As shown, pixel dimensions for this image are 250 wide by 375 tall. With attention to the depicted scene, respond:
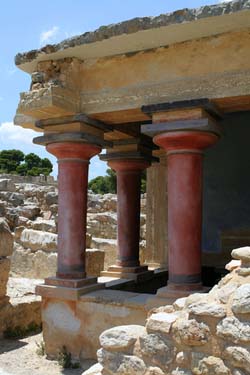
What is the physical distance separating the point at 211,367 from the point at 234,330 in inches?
13.1

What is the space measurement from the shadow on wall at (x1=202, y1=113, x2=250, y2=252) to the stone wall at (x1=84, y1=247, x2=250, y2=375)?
570cm

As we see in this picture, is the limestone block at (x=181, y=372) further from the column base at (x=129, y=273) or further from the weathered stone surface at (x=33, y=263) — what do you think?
the weathered stone surface at (x=33, y=263)

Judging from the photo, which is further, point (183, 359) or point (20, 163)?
point (20, 163)

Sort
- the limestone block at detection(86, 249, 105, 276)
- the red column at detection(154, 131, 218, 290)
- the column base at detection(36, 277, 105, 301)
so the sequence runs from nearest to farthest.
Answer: the red column at detection(154, 131, 218, 290) → the column base at detection(36, 277, 105, 301) → the limestone block at detection(86, 249, 105, 276)

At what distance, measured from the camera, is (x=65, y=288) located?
6.04 m

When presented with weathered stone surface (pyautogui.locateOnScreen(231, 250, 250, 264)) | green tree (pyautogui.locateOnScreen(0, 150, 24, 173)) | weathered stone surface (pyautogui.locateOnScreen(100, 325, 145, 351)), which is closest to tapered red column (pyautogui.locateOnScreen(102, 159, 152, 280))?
weathered stone surface (pyautogui.locateOnScreen(100, 325, 145, 351))

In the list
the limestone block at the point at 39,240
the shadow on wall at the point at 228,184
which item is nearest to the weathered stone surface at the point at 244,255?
the shadow on wall at the point at 228,184

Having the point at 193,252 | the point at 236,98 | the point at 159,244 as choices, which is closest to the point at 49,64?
the point at 236,98

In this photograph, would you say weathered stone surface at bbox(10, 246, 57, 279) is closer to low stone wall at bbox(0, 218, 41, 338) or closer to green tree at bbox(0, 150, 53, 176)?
low stone wall at bbox(0, 218, 41, 338)

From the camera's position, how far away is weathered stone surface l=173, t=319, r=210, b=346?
3.24 m

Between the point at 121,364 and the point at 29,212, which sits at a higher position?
the point at 29,212

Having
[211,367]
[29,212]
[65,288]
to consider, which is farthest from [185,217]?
[29,212]

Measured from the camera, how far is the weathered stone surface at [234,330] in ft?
9.90

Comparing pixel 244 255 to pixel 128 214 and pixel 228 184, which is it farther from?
pixel 228 184
